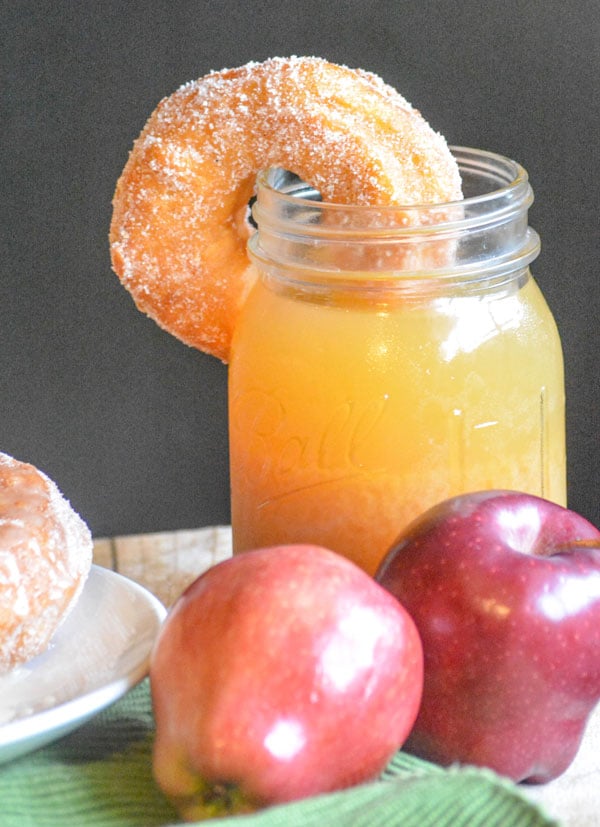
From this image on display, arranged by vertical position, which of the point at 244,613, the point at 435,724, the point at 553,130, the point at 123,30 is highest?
the point at 123,30

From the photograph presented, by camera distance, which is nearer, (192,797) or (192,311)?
(192,797)

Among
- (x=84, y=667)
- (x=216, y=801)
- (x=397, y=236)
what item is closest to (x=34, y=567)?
(x=84, y=667)

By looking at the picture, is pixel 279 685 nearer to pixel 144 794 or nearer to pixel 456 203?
pixel 144 794

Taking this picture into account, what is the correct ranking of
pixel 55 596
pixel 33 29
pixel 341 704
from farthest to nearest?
pixel 33 29 → pixel 55 596 → pixel 341 704

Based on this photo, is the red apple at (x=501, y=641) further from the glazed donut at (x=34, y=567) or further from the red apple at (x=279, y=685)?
the glazed donut at (x=34, y=567)

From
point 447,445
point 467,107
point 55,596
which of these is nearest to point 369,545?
point 447,445

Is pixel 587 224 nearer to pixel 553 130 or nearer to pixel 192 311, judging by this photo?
pixel 553 130

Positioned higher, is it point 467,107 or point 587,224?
point 467,107

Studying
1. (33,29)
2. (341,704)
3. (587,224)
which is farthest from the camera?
(587,224)
